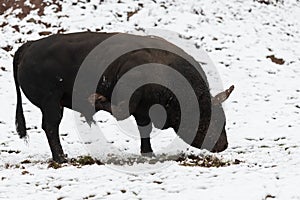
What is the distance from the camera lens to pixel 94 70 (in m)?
7.75

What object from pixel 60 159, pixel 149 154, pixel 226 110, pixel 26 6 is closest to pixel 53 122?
pixel 60 159

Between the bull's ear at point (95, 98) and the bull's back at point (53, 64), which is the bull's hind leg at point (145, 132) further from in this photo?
the bull's back at point (53, 64)

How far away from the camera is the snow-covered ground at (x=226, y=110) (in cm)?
605

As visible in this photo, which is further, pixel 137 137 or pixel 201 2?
pixel 201 2

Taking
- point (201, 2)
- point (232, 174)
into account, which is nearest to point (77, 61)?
point (232, 174)

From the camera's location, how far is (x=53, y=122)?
7.98m

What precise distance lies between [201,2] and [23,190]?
1419cm

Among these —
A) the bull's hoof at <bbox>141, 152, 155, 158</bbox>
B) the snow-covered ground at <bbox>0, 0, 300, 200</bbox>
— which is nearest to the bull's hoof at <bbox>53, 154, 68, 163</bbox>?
the snow-covered ground at <bbox>0, 0, 300, 200</bbox>

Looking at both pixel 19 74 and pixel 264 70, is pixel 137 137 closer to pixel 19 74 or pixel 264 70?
pixel 19 74

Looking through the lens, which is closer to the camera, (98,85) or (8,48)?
(98,85)

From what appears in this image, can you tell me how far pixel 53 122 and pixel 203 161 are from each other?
8.21 feet

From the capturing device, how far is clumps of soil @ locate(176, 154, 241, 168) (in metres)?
7.22

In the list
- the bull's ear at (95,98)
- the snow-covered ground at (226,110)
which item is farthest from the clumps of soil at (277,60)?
the bull's ear at (95,98)

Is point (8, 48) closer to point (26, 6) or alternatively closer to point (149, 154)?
point (26, 6)
